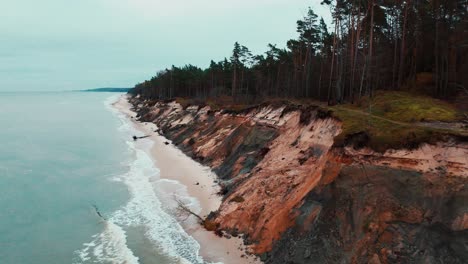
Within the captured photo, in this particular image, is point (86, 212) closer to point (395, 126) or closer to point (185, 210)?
point (185, 210)

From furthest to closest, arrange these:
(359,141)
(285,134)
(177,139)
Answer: (177,139) < (285,134) < (359,141)

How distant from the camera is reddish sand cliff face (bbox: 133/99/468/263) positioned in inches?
545

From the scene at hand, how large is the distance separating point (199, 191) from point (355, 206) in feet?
45.4

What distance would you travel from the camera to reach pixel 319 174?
1830 centimetres

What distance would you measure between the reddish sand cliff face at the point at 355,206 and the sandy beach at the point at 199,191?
38.7 inches

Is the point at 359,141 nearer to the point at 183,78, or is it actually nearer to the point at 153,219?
the point at 153,219

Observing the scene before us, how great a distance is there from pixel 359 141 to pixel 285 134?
1226cm

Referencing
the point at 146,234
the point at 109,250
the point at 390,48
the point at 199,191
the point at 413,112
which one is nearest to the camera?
the point at 109,250

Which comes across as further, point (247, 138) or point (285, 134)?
point (247, 138)

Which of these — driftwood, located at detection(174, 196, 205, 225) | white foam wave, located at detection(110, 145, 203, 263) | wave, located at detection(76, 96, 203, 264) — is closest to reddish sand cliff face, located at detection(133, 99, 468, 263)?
driftwood, located at detection(174, 196, 205, 225)

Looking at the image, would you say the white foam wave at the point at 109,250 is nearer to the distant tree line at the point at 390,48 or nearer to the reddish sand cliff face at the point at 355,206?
the reddish sand cliff face at the point at 355,206

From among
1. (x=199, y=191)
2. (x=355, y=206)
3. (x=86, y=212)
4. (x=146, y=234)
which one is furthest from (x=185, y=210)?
(x=355, y=206)

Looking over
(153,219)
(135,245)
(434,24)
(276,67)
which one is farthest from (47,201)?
(276,67)

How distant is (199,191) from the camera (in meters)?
27.1
